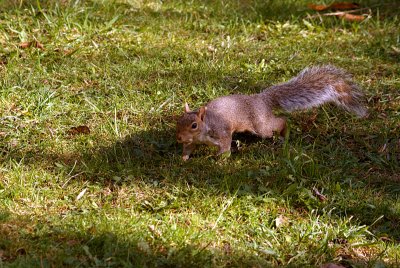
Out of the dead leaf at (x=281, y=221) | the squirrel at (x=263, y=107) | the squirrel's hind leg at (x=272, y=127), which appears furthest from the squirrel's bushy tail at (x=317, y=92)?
the dead leaf at (x=281, y=221)

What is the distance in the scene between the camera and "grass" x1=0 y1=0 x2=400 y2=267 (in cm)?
324

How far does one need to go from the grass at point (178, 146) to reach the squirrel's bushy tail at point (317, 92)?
0.12m

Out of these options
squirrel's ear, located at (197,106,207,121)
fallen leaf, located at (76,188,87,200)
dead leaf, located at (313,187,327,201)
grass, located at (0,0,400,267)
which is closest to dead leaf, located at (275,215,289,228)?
grass, located at (0,0,400,267)

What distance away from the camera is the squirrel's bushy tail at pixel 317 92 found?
442 cm

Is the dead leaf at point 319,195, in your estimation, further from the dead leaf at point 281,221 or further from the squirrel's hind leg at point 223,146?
the squirrel's hind leg at point 223,146

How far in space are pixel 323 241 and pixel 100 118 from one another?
5.85ft

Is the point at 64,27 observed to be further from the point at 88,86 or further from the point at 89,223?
the point at 89,223

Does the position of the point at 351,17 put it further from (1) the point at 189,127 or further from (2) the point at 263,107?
(1) the point at 189,127

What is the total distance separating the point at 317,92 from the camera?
14.7 feet

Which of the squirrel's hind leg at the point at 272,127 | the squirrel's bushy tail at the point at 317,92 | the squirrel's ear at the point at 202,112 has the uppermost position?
the squirrel's ear at the point at 202,112

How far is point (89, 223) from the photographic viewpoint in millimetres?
3299

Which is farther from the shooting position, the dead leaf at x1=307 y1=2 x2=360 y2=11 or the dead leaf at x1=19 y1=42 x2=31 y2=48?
the dead leaf at x1=307 y1=2 x2=360 y2=11

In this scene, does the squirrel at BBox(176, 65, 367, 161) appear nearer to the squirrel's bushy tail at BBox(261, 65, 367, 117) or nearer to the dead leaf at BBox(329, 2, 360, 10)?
the squirrel's bushy tail at BBox(261, 65, 367, 117)

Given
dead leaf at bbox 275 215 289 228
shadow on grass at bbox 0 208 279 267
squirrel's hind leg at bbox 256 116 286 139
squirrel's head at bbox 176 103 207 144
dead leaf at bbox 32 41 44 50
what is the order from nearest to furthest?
1. shadow on grass at bbox 0 208 279 267
2. dead leaf at bbox 275 215 289 228
3. squirrel's head at bbox 176 103 207 144
4. squirrel's hind leg at bbox 256 116 286 139
5. dead leaf at bbox 32 41 44 50
